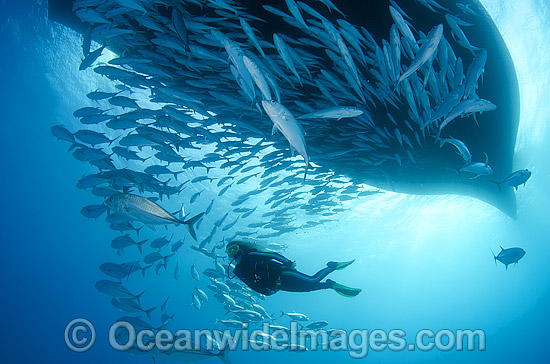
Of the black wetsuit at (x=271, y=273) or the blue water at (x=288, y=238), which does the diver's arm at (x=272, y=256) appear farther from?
the blue water at (x=288, y=238)

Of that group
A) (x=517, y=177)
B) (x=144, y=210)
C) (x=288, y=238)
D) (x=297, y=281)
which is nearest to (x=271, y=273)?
(x=297, y=281)

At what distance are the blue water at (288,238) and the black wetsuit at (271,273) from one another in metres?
10.2

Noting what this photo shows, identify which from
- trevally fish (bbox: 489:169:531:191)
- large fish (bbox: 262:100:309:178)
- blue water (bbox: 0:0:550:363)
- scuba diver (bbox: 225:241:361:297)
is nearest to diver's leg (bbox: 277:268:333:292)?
scuba diver (bbox: 225:241:361:297)

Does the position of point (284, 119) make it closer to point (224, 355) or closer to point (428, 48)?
point (428, 48)

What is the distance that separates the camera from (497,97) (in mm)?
6074

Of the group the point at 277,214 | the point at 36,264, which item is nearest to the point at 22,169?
the point at 36,264

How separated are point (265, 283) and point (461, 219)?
106 ft

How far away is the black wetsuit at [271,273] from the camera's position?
2707 mm

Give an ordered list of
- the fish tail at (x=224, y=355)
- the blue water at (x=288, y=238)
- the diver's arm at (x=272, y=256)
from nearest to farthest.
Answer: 1. the diver's arm at (x=272, y=256)
2. the fish tail at (x=224, y=355)
3. the blue water at (x=288, y=238)

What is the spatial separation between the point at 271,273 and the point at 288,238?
30446 mm

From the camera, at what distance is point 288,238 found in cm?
3247

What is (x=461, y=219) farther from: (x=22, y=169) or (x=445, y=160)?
(x=22, y=169)

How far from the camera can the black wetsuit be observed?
8.88 ft

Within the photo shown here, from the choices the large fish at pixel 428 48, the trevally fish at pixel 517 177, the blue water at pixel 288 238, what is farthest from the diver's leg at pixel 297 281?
the blue water at pixel 288 238
